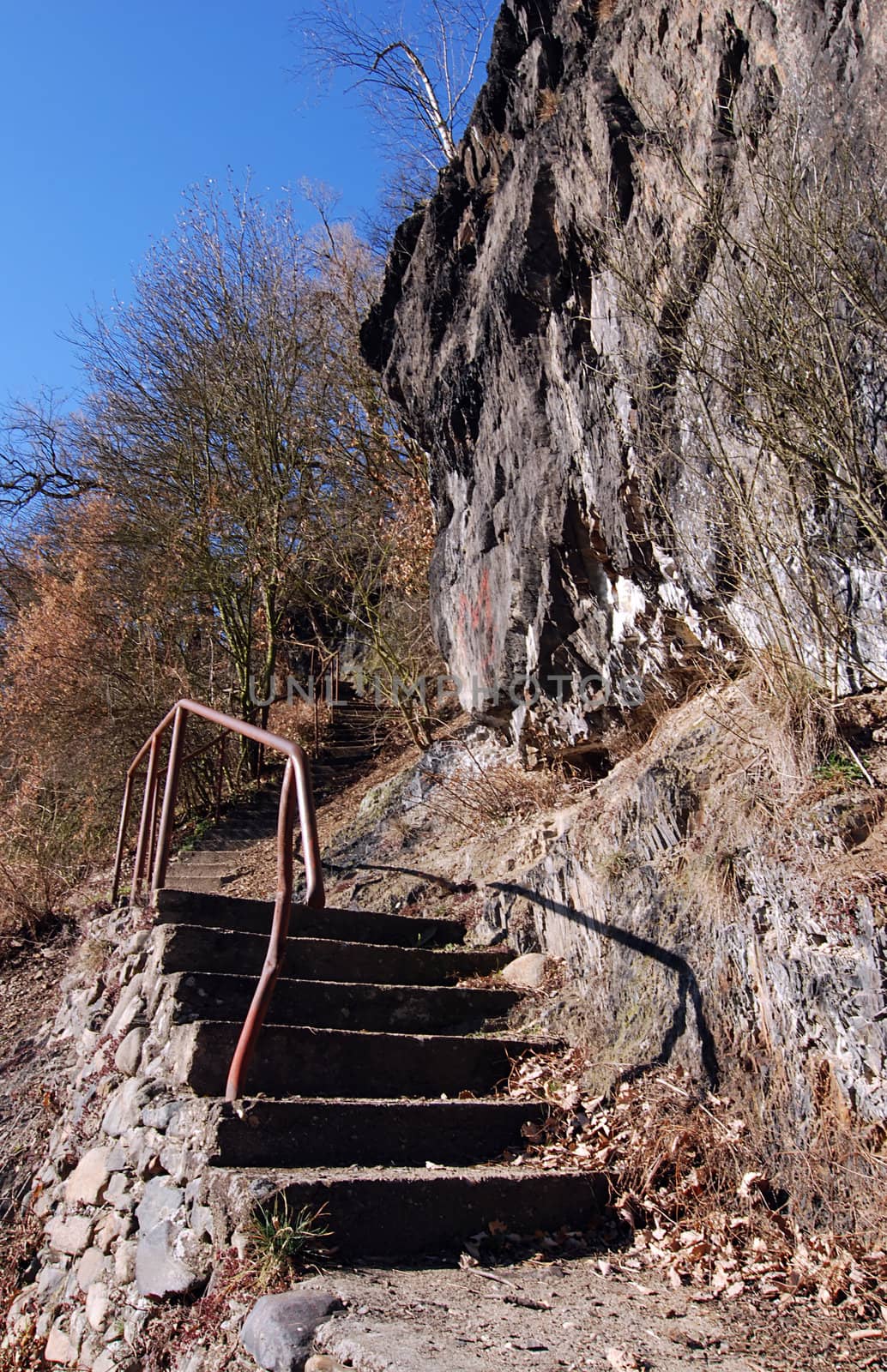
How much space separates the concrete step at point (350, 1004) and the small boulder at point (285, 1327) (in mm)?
1533

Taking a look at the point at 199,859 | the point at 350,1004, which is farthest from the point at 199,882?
the point at 350,1004

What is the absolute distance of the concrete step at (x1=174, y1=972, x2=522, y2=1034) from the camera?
Answer: 4012 millimetres

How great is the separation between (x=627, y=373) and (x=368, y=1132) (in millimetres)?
4384

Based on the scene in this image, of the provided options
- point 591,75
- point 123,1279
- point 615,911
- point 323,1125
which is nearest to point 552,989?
point 615,911

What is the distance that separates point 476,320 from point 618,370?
93.8 inches

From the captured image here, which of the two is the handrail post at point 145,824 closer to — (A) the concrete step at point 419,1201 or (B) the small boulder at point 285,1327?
(A) the concrete step at point 419,1201

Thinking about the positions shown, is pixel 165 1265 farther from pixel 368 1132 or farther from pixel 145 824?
pixel 145 824

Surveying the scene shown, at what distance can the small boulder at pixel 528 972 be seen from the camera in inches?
195

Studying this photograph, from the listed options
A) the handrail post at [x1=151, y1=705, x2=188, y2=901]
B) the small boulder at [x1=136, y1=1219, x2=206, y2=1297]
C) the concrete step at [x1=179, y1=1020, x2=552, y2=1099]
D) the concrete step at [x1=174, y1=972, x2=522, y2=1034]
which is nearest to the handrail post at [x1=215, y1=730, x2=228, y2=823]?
the handrail post at [x1=151, y1=705, x2=188, y2=901]

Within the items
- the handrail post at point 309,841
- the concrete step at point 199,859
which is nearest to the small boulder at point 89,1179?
the handrail post at point 309,841

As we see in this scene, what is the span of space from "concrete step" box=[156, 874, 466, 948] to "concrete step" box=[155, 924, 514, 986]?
184mm

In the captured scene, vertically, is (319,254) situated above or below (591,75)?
above

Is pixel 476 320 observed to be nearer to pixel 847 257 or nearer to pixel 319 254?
pixel 847 257

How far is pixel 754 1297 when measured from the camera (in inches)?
114
